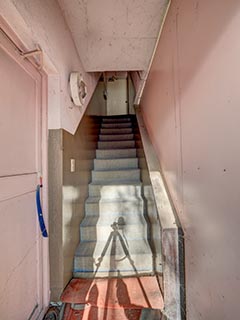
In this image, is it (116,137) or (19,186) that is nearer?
(19,186)

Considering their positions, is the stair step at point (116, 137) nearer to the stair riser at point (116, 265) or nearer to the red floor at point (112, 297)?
the stair riser at point (116, 265)

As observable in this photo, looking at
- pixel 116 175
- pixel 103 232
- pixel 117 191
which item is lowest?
pixel 103 232

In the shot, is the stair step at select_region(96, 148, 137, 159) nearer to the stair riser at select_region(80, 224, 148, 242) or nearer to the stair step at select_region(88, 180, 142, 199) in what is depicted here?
the stair step at select_region(88, 180, 142, 199)

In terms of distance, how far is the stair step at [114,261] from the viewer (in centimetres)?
194

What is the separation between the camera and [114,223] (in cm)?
232

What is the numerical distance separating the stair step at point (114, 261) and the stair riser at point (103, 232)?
160 millimetres

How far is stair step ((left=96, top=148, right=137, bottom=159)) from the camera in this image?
132 inches

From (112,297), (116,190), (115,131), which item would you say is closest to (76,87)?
(116,190)

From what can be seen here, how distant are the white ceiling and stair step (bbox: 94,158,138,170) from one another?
4.24ft

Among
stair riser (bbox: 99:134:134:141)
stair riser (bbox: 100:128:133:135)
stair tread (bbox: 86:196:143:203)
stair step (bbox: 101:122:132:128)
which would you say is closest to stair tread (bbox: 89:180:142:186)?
stair tread (bbox: 86:196:143:203)

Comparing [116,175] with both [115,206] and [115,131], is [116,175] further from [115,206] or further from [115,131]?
[115,131]

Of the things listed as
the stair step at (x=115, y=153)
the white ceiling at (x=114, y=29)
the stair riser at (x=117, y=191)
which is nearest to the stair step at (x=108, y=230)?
the stair riser at (x=117, y=191)

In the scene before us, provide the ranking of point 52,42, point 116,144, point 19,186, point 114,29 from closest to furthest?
1. point 19,186
2. point 52,42
3. point 114,29
4. point 116,144

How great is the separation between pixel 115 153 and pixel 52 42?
6.82ft
